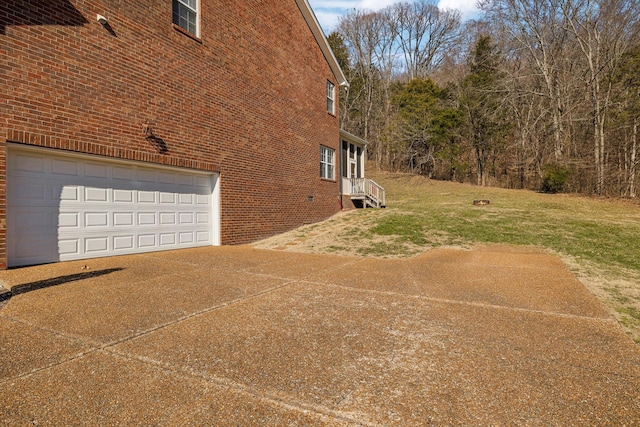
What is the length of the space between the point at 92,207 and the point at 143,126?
2066 mm

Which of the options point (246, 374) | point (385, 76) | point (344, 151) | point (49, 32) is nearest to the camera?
point (246, 374)

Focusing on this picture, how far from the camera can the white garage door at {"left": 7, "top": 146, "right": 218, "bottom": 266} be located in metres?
6.10

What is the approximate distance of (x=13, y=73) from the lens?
5.75 meters

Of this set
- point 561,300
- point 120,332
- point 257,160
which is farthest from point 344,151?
point 120,332

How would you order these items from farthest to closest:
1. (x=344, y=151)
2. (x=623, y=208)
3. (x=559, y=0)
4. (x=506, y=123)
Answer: (x=506, y=123), (x=559, y=0), (x=344, y=151), (x=623, y=208)

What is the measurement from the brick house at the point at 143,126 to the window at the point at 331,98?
11.1ft

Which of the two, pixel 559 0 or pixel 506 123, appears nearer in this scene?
pixel 559 0

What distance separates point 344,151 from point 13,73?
14.6 m

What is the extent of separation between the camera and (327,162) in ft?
52.7

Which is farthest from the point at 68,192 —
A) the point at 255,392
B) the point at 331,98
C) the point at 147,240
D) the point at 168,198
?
the point at 331,98

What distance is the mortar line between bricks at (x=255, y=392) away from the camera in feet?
7.03

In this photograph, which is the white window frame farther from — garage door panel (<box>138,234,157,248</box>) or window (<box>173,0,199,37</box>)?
garage door panel (<box>138,234,157,248</box>)

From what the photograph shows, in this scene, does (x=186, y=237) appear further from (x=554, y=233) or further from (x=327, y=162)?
(x=554, y=233)

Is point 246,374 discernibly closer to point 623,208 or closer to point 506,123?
point 623,208
